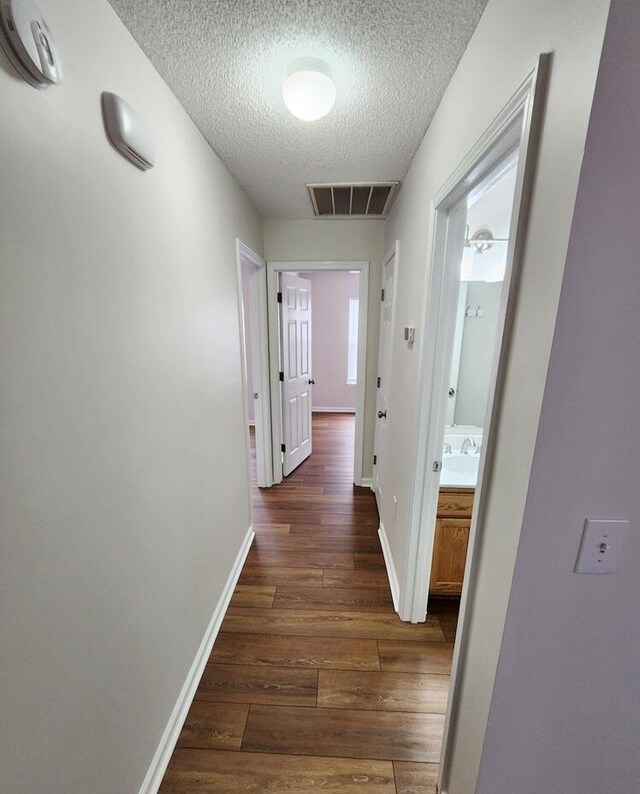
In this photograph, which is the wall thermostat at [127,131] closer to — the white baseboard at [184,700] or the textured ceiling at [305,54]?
the textured ceiling at [305,54]

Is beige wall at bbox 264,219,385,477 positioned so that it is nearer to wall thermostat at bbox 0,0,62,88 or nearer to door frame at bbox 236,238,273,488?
door frame at bbox 236,238,273,488

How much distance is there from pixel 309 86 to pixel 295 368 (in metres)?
2.28

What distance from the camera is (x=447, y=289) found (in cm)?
132

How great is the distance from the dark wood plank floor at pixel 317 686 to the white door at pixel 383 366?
28.5 inches

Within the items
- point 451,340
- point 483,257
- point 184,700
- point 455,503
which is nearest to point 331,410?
point 483,257

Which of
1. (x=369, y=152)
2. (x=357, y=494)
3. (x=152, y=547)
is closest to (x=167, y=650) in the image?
(x=152, y=547)

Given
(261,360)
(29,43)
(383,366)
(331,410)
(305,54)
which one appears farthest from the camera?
(331,410)

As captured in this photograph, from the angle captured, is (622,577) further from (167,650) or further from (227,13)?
(227,13)

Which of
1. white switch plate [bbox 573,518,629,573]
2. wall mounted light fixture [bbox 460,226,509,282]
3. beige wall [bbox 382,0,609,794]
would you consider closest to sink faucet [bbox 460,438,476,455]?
wall mounted light fixture [bbox 460,226,509,282]

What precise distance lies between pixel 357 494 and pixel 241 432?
143 centimetres

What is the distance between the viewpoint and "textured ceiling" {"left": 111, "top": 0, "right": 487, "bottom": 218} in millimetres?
874

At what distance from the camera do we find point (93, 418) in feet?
2.65

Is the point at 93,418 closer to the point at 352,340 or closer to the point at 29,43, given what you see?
the point at 29,43

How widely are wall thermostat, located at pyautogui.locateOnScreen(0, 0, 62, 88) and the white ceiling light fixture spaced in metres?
0.67
